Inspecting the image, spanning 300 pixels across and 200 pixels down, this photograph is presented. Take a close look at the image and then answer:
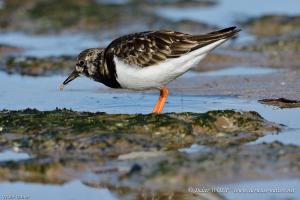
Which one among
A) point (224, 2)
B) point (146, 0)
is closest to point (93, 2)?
point (146, 0)

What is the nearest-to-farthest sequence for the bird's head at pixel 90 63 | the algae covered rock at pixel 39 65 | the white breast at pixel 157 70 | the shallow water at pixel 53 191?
1. the shallow water at pixel 53 191
2. the white breast at pixel 157 70
3. the bird's head at pixel 90 63
4. the algae covered rock at pixel 39 65

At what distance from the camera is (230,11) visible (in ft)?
53.4

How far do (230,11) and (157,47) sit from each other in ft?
27.8

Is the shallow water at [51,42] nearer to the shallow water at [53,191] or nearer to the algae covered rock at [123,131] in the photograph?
the algae covered rock at [123,131]

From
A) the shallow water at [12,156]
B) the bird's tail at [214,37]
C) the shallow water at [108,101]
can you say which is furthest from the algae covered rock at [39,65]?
the shallow water at [12,156]

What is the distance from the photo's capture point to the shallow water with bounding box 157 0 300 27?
50.9ft

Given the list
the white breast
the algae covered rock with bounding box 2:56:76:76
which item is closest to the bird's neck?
the white breast

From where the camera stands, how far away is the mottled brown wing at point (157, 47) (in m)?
7.96

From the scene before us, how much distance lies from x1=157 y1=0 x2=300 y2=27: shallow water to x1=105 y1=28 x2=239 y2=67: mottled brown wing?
23.0 feet

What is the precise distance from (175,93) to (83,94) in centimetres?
111

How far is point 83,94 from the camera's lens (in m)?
9.92

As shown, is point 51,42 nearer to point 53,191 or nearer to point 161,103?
point 161,103

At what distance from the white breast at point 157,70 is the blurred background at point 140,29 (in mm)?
748

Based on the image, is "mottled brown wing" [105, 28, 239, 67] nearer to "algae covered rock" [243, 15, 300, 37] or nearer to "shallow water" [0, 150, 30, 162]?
"shallow water" [0, 150, 30, 162]
